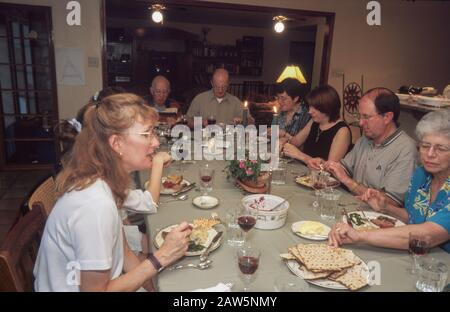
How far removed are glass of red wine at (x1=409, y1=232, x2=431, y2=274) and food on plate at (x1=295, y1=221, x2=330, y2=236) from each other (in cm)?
34

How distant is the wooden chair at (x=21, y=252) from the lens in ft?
3.54

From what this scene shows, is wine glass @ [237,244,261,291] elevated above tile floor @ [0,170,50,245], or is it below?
above

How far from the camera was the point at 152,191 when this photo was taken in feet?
6.20

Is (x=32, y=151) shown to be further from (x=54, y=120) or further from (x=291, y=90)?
Answer: (x=291, y=90)

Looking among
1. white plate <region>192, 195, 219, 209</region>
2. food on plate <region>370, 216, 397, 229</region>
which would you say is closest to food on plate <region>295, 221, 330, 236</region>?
food on plate <region>370, 216, 397, 229</region>

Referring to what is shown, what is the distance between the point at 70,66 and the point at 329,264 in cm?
433

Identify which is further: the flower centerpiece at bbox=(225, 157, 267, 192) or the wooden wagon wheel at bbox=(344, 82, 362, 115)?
the wooden wagon wheel at bbox=(344, 82, 362, 115)

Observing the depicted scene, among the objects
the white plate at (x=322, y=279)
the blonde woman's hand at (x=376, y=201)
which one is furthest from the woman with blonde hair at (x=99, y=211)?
the blonde woman's hand at (x=376, y=201)

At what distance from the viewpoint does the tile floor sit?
3322 millimetres

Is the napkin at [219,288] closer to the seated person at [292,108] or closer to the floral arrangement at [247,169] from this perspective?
the floral arrangement at [247,169]

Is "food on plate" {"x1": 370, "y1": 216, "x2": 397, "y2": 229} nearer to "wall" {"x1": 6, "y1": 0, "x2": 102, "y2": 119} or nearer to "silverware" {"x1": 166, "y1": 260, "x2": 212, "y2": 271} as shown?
"silverware" {"x1": 166, "y1": 260, "x2": 212, "y2": 271}

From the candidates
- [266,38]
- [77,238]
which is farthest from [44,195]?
[266,38]

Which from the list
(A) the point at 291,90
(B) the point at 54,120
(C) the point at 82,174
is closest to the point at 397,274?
(C) the point at 82,174

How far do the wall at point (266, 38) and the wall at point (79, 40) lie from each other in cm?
496
